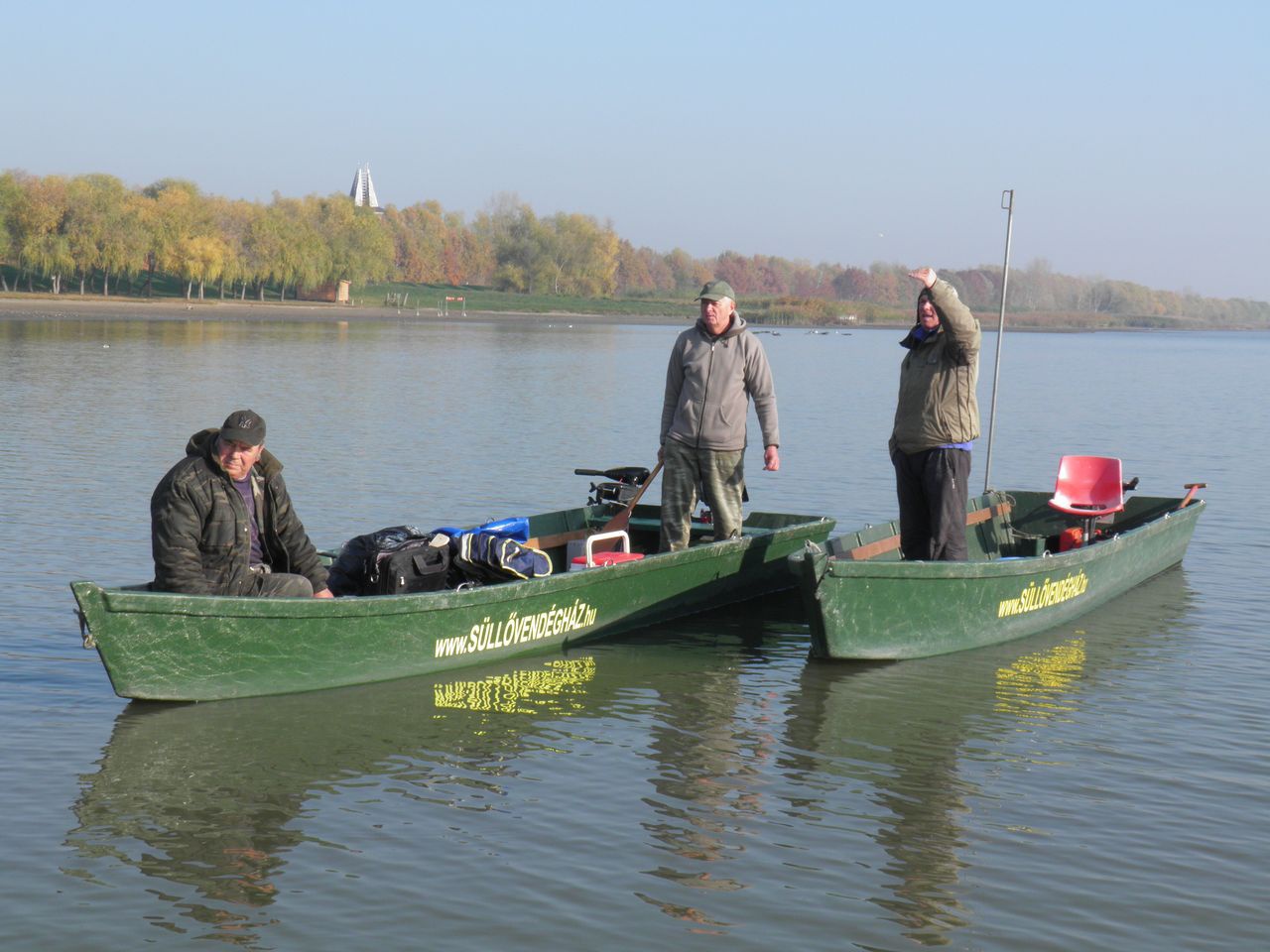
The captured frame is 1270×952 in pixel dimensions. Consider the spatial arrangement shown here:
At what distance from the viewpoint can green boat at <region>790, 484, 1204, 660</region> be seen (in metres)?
9.53

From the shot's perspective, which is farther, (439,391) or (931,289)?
(439,391)

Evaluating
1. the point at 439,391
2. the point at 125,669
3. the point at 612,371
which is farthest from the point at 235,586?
the point at 612,371

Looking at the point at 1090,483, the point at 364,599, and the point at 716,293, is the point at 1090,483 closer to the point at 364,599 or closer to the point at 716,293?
the point at 716,293

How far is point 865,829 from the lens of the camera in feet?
23.0

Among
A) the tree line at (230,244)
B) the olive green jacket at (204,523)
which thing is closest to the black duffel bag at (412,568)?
the olive green jacket at (204,523)

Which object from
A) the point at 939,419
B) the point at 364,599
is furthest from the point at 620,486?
the point at 364,599

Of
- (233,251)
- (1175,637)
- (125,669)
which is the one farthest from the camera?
(233,251)

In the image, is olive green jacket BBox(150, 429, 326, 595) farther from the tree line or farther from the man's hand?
the tree line

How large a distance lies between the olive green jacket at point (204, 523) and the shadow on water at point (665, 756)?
83cm

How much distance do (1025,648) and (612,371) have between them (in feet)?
119

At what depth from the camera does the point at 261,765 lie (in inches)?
301

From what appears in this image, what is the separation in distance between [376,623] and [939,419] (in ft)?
12.9

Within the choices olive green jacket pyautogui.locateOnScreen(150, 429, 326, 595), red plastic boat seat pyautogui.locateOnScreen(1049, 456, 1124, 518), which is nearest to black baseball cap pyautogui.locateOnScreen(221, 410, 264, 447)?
olive green jacket pyautogui.locateOnScreen(150, 429, 326, 595)

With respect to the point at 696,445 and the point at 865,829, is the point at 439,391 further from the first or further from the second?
the point at 865,829
